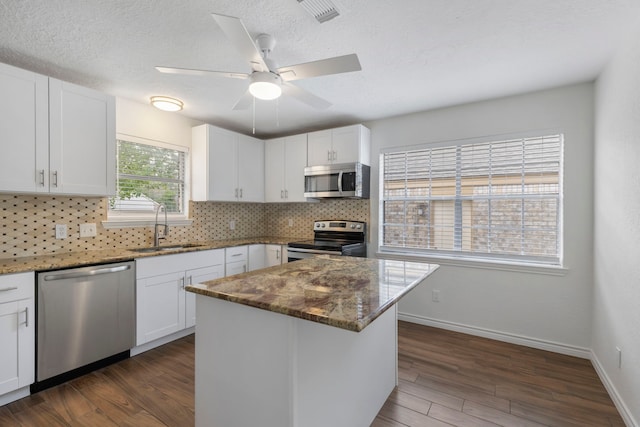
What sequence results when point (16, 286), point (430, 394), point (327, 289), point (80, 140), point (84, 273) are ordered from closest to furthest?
point (327, 289) < point (16, 286) < point (430, 394) < point (84, 273) < point (80, 140)

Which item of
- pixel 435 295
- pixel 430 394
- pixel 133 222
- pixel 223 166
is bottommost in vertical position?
pixel 430 394

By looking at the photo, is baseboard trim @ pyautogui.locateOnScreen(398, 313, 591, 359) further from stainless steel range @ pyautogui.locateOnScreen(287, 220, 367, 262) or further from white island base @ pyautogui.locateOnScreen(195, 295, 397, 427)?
white island base @ pyautogui.locateOnScreen(195, 295, 397, 427)

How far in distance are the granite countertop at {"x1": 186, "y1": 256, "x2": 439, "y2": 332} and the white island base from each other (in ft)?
0.27

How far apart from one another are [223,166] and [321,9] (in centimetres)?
249

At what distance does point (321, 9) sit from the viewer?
168cm

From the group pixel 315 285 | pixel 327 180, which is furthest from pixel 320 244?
pixel 315 285

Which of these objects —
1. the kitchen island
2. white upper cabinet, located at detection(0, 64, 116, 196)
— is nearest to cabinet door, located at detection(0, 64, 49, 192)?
white upper cabinet, located at detection(0, 64, 116, 196)

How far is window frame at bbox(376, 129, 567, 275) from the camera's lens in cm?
280

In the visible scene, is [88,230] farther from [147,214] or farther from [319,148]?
[319,148]

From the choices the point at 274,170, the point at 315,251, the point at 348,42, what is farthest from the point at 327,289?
the point at 274,170

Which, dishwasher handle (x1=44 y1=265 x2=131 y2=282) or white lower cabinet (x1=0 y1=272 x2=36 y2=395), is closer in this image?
white lower cabinet (x1=0 y1=272 x2=36 y2=395)

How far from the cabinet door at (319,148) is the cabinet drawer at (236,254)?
1.39 metres

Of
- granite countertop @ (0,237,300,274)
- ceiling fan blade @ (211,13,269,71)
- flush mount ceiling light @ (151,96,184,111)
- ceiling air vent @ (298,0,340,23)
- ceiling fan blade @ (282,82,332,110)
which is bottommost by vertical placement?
granite countertop @ (0,237,300,274)

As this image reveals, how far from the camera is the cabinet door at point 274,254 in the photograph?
12.7ft
